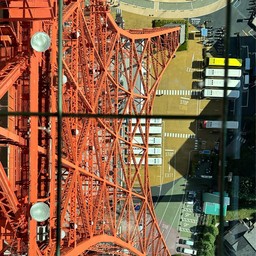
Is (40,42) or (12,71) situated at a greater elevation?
(40,42)

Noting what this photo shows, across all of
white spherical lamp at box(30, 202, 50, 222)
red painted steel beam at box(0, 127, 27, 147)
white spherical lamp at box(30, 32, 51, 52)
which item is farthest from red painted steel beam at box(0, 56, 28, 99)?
white spherical lamp at box(30, 202, 50, 222)

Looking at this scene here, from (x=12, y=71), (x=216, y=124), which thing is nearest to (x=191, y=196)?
(x=216, y=124)

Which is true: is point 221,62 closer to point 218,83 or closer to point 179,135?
point 218,83

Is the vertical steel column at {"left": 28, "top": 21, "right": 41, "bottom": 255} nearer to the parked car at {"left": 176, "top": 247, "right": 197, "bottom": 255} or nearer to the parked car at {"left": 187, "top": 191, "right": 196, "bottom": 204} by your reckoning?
the parked car at {"left": 187, "top": 191, "right": 196, "bottom": 204}

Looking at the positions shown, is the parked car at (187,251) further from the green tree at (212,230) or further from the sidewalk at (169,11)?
the sidewalk at (169,11)

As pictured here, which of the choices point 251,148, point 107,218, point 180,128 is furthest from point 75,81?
point 251,148

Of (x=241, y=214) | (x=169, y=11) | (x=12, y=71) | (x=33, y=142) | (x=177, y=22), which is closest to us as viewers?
(x=12, y=71)

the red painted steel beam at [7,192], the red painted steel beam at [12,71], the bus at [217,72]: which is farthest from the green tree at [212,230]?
the red painted steel beam at [12,71]
